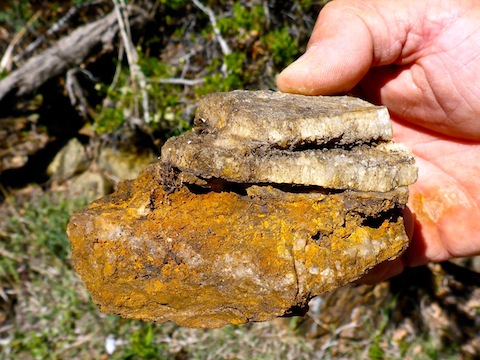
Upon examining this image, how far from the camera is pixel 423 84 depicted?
8.35 feet

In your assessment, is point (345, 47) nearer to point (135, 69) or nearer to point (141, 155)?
point (135, 69)

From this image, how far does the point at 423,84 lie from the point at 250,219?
1544mm

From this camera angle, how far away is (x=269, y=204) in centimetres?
165

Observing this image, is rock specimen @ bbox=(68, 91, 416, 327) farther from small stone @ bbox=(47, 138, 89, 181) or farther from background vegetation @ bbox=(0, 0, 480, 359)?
small stone @ bbox=(47, 138, 89, 181)

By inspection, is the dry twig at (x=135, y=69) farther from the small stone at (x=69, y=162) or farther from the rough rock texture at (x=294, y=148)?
the rough rock texture at (x=294, y=148)

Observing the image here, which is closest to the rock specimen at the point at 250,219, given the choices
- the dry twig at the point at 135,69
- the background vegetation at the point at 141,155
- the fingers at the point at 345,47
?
the fingers at the point at 345,47

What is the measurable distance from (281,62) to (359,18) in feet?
5.25

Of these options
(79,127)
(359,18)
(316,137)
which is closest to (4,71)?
(79,127)

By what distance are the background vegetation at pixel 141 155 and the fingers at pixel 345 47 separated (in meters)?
1.40

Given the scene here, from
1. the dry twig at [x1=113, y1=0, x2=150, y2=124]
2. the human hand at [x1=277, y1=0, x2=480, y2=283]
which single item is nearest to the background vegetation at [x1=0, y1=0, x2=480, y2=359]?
the dry twig at [x1=113, y1=0, x2=150, y2=124]

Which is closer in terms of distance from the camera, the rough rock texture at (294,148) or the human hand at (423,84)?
the rough rock texture at (294,148)

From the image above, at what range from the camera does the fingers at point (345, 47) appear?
87.7 inches

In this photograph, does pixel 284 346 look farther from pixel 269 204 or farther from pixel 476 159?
pixel 269 204

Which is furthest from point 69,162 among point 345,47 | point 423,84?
point 423,84
